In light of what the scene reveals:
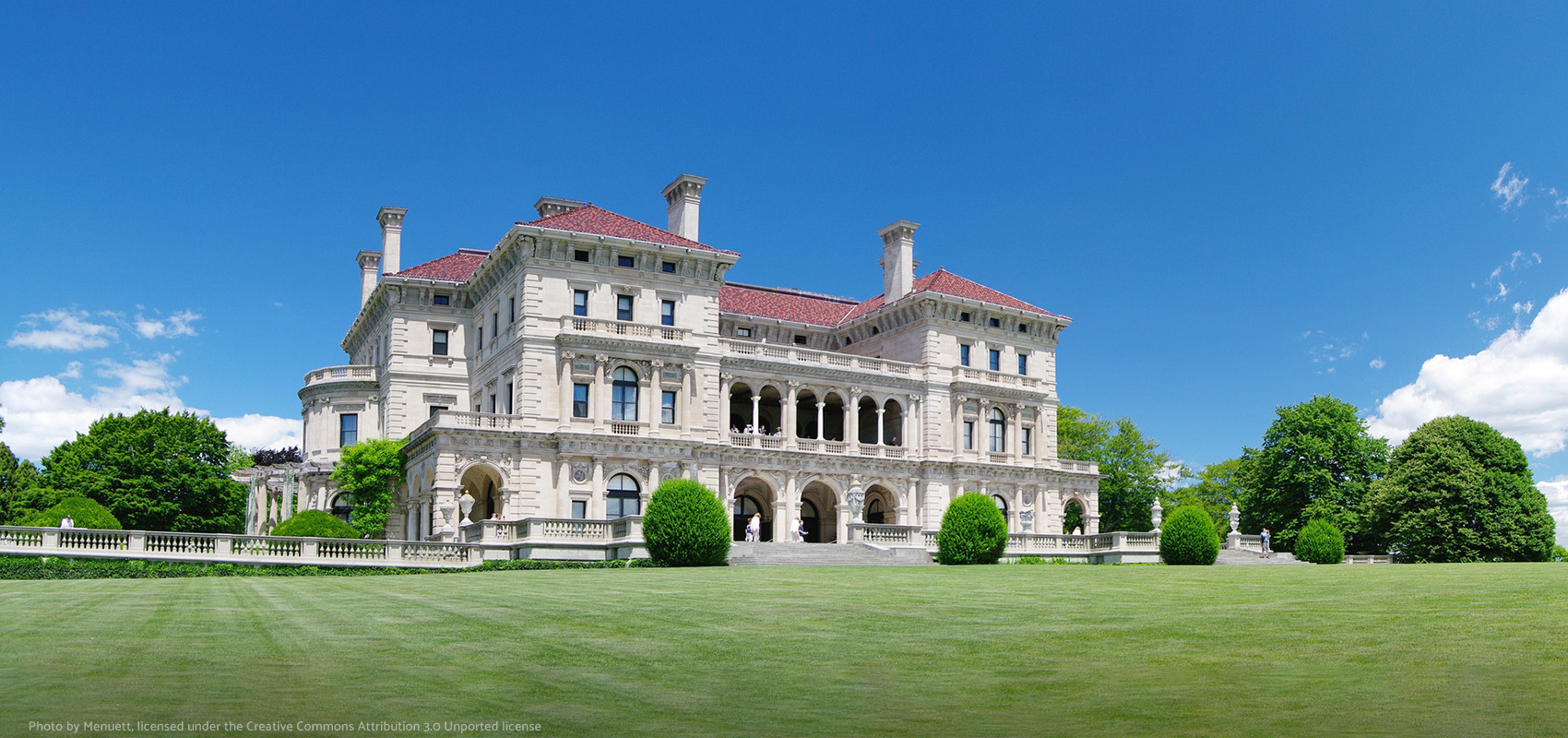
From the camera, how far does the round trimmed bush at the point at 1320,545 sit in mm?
52219

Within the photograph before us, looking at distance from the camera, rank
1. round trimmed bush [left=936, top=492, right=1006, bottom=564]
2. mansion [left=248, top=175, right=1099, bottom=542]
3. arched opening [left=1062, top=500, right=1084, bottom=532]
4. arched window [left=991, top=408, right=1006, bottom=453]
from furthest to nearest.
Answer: arched opening [left=1062, top=500, right=1084, bottom=532] < arched window [left=991, top=408, right=1006, bottom=453] < mansion [left=248, top=175, right=1099, bottom=542] < round trimmed bush [left=936, top=492, right=1006, bottom=564]

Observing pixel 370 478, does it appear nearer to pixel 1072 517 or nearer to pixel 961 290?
pixel 961 290

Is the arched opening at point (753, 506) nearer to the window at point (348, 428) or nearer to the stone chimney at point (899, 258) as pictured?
the stone chimney at point (899, 258)

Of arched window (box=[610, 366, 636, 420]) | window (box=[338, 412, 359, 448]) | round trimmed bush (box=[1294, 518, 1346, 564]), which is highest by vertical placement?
arched window (box=[610, 366, 636, 420])

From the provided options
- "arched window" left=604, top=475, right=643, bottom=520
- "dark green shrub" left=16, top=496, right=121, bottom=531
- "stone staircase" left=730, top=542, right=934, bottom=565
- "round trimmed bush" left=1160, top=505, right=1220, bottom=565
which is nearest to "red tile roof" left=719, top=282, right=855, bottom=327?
"arched window" left=604, top=475, right=643, bottom=520

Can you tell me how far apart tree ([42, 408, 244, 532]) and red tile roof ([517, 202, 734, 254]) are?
84.3ft

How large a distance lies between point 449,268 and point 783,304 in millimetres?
18759

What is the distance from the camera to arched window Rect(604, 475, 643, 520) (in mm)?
54062

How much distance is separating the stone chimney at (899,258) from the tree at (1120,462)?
66.8ft

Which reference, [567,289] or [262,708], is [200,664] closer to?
[262,708]

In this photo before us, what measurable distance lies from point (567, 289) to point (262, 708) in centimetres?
4581

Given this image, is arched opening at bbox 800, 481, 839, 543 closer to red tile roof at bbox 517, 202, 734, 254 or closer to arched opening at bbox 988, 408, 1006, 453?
arched opening at bbox 988, 408, 1006, 453

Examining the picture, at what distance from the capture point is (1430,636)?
13.4 metres

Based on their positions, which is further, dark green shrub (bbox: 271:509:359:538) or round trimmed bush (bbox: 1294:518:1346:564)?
round trimmed bush (bbox: 1294:518:1346:564)
